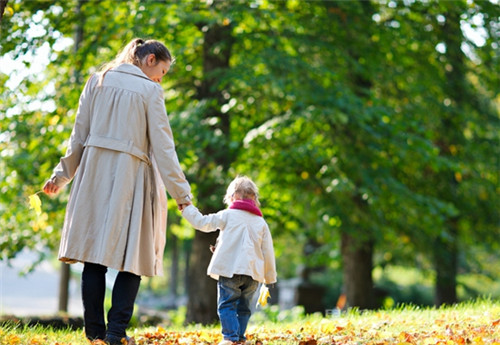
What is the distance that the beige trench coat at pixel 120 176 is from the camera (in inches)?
Result: 167

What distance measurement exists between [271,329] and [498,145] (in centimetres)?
1021

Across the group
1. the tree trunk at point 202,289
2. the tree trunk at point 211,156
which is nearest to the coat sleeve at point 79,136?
the tree trunk at point 211,156

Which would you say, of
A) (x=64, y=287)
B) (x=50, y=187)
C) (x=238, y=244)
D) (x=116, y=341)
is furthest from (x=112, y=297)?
(x=64, y=287)

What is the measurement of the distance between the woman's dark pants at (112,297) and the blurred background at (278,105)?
4.31 m

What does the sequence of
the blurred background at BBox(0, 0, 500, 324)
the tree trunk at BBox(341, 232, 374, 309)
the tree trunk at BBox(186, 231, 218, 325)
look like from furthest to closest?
the tree trunk at BBox(341, 232, 374, 309)
the tree trunk at BBox(186, 231, 218, 325)
the blurred background at BBox(0, 0, 500, 324)

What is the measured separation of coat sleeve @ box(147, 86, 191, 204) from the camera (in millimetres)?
4402

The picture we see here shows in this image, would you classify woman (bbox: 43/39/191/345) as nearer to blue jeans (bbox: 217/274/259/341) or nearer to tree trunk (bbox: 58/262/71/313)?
blue jeans (bbox: 217/274/259/341)

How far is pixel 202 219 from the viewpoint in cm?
463

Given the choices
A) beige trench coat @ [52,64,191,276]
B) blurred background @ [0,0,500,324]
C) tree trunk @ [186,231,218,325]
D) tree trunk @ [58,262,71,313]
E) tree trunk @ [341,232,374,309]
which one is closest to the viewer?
beige trench coat @ [52,64,191,276]

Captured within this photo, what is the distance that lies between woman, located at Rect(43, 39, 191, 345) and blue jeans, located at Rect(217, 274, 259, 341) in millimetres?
594

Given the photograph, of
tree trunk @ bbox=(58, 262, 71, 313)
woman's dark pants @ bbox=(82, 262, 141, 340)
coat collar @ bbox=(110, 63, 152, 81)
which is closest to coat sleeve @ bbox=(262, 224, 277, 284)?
woman's dark pants @ bbox=(82, 262, 141, 340)

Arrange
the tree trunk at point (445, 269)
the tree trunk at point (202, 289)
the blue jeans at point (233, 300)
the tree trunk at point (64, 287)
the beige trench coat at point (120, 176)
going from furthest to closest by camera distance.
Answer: the tree trunk at point (445, 269) → the tree trunk at point (64, 287) → the tree trunk at point (202, 289) → the blue jeans at point (233, 300) → the beige trench coat at point (120, 176)

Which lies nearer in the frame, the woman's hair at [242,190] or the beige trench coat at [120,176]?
the beige trench coat at [120,176]

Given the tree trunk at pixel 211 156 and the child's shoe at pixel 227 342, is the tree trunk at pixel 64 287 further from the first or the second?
the child's shoe at pixel 227 342
